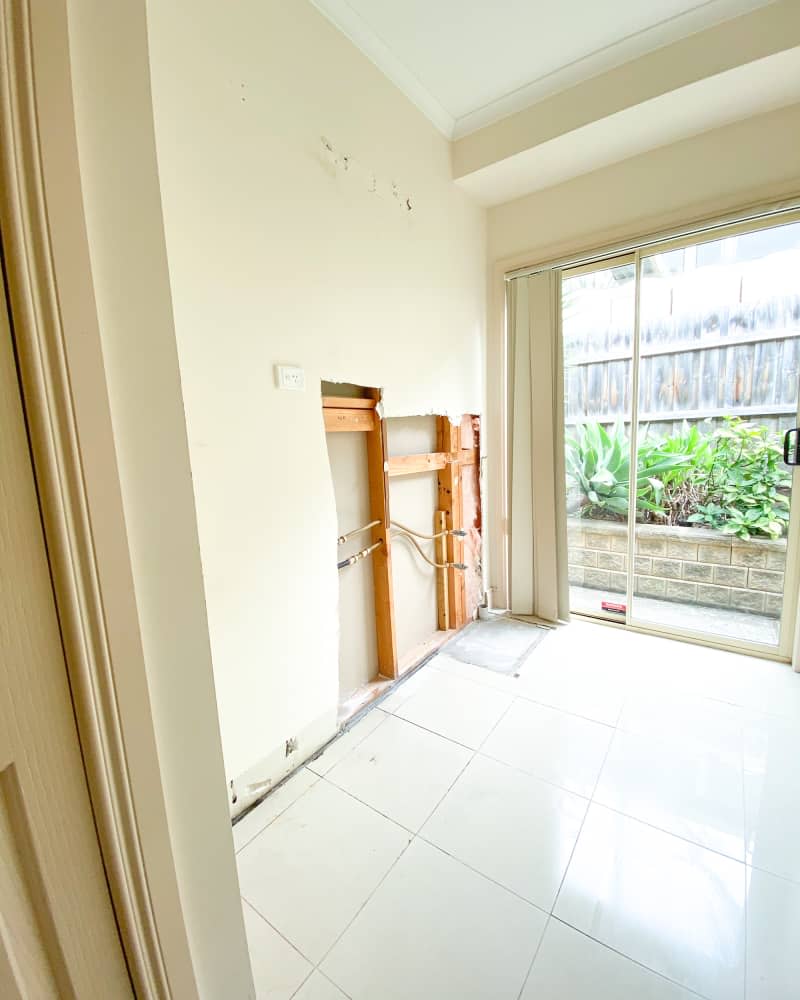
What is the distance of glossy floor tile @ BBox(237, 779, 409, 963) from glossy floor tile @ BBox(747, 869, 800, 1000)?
0.91 meters

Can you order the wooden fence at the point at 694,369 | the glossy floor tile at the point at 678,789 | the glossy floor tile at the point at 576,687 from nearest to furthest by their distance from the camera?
the glossy floor tile at the point at 678,789 < the glossy floor tile at the point at 576,687 < the wooden fence at the point at 694,369

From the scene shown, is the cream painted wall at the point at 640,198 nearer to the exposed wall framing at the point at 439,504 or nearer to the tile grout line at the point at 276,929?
the exposed wall framing at the point at 439,504

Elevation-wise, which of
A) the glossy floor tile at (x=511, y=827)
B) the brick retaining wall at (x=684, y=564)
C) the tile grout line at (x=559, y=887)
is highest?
the brick retaining wall at (x=684, y=564)

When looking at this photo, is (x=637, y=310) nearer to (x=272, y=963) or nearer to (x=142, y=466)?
(x=142, y=466)

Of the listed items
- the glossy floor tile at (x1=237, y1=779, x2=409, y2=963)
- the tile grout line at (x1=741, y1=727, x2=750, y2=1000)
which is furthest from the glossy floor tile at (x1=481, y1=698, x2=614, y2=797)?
Answer: the glossy floor tile at (x1=237, y1=779, x2=409, y2=963)

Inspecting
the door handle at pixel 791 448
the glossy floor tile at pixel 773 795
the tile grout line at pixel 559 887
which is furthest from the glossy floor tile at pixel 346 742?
the door handle at pixel 791 448

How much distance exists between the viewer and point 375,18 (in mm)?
1704

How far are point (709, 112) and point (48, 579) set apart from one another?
9.84ft

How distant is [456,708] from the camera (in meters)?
2.04

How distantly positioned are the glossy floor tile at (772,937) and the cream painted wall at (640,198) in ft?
7.09

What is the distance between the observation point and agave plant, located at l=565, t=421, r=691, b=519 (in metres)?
2.63

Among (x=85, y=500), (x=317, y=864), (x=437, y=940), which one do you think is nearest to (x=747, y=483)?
Answer: (x=437, y=940)

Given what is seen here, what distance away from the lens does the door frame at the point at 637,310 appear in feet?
6.90

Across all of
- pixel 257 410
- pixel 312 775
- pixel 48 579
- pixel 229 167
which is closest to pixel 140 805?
pixel 48 579
